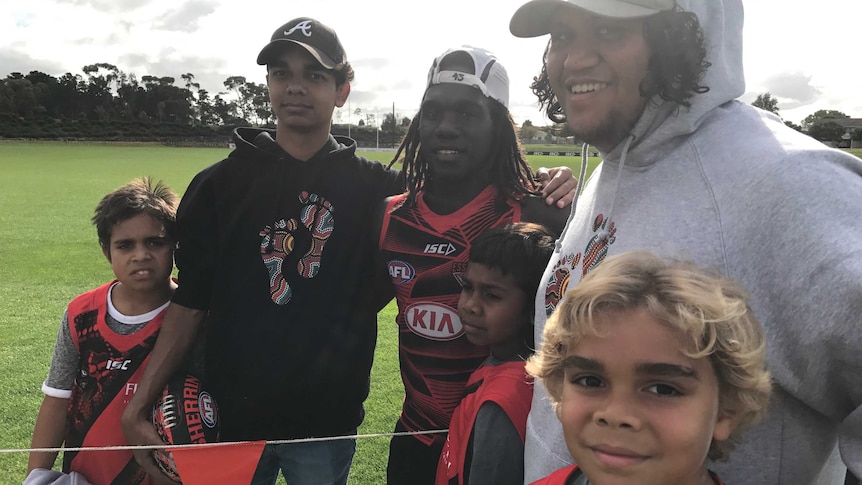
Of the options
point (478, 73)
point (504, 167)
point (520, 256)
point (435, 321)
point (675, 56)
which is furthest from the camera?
point (504, 167)

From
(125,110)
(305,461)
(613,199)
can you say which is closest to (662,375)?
(613,199)

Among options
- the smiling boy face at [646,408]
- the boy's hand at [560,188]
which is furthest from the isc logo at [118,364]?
the smiling boy face at [646,408]

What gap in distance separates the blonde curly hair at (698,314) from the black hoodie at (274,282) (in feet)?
4.69

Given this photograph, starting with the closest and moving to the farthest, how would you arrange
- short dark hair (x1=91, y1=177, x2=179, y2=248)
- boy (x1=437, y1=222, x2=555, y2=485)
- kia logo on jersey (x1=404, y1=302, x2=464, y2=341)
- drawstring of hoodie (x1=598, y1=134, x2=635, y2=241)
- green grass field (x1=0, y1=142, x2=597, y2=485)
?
drawstring of hoodie (x1=598, y1=134, x2=635, y2=241), boy (x1=437, y1=222, x2=555, y2=485), kia logo on jersey (x1=404, y1=302, x2=464, y2=341), short dark hair (x1=91, y1=177, x2=179, y2=248), green grass field (x1=0, y1=142, x2=597, y2=485)

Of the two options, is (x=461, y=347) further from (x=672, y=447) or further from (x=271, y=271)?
(x=672, y=447)

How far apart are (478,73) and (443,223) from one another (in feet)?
2.18

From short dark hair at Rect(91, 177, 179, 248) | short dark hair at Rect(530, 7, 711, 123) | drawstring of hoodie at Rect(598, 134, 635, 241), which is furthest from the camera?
short dark hair at Rect(91, 177, 179, 248)

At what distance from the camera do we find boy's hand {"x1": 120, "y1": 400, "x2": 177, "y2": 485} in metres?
2.28

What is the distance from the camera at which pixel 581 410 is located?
1120 mm

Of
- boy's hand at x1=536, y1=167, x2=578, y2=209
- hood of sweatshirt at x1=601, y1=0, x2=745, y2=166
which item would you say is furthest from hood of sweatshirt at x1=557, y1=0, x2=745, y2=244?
boy's hand at x1=536, y1=167, x2=578, y2=209

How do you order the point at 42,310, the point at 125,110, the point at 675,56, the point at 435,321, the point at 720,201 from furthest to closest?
the point at 125,110 < the point at 42,310 < the point at 435,321 < the point at 675,56 < the point at 720,201

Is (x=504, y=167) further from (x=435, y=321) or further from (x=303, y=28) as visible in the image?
(x=303, y=28)

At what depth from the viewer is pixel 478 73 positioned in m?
2.35

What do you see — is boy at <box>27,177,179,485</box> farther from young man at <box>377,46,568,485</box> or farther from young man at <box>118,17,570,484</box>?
young man at <box>377,46,568,485</box>
